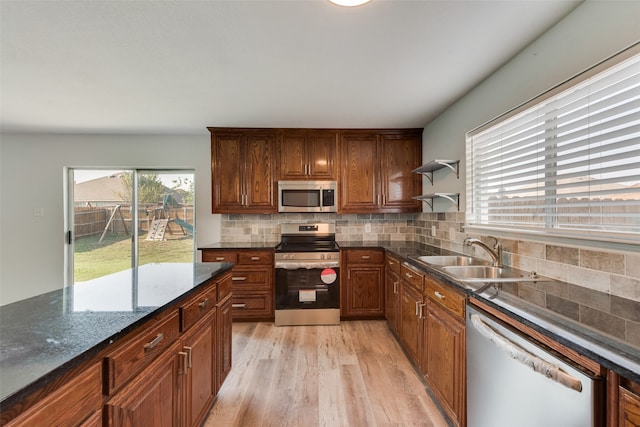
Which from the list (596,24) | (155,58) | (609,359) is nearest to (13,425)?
(609,359)

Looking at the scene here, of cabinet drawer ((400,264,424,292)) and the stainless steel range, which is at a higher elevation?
cabinet drawer ((400,264,424,292))

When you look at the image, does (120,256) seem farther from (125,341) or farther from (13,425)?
(13,425)

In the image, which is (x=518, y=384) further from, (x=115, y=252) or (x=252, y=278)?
(x=115, y=252)

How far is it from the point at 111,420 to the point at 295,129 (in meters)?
3.10

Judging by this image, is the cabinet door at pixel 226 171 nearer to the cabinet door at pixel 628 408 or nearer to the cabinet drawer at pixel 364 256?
the cabinet drawer at pixel 364 256

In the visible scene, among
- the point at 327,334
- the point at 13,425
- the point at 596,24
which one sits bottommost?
the point at 327,334

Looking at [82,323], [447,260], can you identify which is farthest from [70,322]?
[447,260]

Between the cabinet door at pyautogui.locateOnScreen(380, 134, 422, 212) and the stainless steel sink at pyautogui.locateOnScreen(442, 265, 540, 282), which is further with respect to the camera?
the cabinet door at pyautogui.locateOnScreen(380, 134, 422, 212)

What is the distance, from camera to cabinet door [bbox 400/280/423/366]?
207 centimetres

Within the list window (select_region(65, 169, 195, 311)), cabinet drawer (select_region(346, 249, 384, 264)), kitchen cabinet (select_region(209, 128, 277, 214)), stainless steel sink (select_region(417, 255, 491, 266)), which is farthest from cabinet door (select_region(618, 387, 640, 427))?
window (select_region(65, 169, 195, 311))

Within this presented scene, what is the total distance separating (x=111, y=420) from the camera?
866mm

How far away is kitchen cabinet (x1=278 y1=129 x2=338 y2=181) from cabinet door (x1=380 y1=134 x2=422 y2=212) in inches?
26.0

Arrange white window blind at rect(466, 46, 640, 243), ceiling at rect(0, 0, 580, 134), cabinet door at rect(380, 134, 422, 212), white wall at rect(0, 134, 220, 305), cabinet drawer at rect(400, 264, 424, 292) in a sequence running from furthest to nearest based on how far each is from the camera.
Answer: white wall at rect(0, 134, 220, 305) → cabinet door at rect(380, 134, 422, 212) → cabinet drawer at rect(400, 264, 424, 292) → ceiling at rect(0, 0, 580, 134) → white window blind at rect(466, 46, 640, 243)

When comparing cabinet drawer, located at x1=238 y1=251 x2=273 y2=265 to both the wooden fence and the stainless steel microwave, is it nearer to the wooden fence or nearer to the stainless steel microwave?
the stainless steel microwave
